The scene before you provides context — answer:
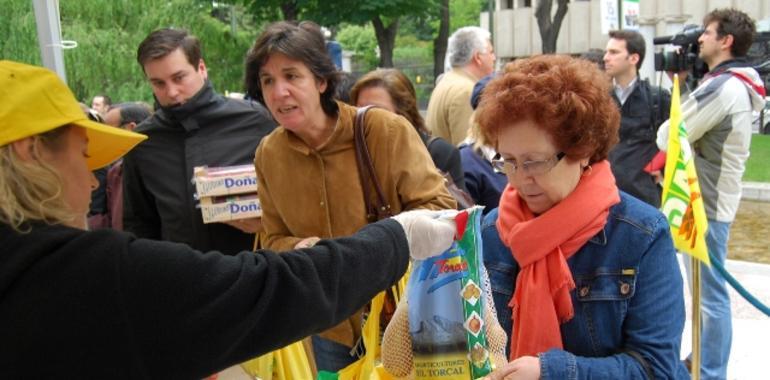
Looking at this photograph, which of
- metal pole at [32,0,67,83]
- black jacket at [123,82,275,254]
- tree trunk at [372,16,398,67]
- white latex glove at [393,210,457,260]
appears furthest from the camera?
tree trunk at [372,16,398,67]

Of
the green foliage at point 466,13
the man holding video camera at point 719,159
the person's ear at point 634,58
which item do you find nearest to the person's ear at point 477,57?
the person's ear at point 634,58

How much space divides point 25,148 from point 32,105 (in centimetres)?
9

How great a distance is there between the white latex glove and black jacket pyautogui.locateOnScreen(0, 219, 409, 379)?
289 millimetres

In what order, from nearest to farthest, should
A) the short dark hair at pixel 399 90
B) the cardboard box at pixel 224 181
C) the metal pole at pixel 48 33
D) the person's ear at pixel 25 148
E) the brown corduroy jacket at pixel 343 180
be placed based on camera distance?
the person's ear at pixel 25 148 < the brown corduroy jacket at pixel 343 180 < the cardboard box at pixel 224 181 < the metal pole at pixel 48 33 < the short dark hair at pixel 399 90

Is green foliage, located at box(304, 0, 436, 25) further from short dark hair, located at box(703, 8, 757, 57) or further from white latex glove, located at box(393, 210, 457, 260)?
white latex glove, located at box(393, 210, 457, 260)

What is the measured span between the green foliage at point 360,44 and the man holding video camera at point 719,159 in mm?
39729

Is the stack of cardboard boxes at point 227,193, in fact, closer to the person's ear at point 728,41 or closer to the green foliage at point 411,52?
the person's ear at point 728,41

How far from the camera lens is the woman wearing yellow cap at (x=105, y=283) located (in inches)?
55.8

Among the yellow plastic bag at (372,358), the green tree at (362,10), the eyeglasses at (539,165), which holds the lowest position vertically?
the yellow plastic bag at (372,358)

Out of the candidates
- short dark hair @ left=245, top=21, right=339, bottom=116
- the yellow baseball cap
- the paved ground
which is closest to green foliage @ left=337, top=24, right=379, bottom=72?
the paved ground

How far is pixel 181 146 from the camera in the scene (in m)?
3.46

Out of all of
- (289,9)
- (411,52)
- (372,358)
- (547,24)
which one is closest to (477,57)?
(372,358)

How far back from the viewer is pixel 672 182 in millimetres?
3154

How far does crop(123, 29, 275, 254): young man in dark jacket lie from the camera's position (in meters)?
3.38
